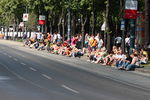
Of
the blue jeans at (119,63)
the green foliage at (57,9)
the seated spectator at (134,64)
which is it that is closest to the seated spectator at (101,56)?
the blue jeans at (119,63)

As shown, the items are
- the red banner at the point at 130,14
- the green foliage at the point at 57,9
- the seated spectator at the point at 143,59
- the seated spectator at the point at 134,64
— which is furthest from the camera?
the green foliage at the point at 57,9

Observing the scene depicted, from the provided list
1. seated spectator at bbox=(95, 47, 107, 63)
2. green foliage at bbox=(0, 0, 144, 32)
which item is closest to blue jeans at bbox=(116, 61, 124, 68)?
seated spectator at bbox=(95, 47, 107, 63)

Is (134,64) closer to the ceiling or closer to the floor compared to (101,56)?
closer to the floor

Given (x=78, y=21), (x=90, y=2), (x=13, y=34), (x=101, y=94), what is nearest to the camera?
(x=101, y=94)

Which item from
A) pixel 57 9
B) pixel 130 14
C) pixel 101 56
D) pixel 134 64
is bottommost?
pixel 134 64

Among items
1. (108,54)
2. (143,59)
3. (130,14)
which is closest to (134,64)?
(143,59)

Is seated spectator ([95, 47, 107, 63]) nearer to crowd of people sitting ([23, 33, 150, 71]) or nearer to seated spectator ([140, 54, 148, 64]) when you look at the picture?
crowd of people sitting ([23, 33, 150, 71])

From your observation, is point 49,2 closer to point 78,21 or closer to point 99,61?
point 78,21

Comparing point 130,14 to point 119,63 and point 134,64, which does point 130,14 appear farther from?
point 134,64

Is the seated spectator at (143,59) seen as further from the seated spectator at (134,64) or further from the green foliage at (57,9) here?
the green foliage at (57,9)

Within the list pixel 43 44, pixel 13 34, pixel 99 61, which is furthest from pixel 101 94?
pixel 13 34

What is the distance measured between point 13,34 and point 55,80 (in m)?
76.1

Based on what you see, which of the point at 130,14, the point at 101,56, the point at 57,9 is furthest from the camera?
the point at 57,9

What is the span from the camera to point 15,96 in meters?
14.6
